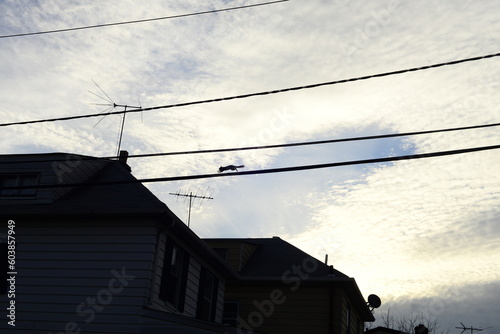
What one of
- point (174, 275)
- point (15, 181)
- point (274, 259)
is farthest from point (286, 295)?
point (15, 181)

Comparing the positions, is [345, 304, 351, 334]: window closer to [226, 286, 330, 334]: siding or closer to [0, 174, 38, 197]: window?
[226, 286, 330, 334]: siding

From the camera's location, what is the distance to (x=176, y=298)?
16.7 m

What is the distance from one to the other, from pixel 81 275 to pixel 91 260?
463 mm

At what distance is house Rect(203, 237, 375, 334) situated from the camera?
23344 millimetres

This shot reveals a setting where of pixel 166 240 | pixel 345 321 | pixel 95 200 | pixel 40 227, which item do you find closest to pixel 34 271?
pixel 40 227

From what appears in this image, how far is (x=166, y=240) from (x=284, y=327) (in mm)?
9840

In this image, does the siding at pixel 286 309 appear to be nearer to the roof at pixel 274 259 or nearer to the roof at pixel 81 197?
the roof at pixel 274 259

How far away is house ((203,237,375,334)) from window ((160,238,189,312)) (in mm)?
5669

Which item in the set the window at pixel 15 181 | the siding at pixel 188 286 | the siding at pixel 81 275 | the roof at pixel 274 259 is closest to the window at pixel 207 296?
the siding at pixel 188 286

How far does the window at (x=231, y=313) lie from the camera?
24.3m

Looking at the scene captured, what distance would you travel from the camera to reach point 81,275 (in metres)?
15.2

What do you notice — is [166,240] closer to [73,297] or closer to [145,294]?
[145,294]

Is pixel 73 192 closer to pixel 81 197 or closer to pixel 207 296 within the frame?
pixel 81 197

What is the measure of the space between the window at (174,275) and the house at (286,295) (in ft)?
18.6
